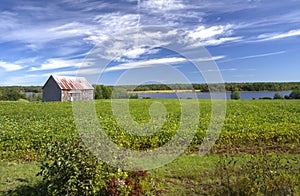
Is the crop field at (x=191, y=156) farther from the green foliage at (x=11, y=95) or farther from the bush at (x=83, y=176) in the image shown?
the green foliage at (x=11, y=95)

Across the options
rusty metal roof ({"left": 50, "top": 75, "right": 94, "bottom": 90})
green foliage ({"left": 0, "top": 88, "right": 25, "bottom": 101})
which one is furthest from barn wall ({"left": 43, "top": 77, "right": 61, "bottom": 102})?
green foliage ({"left": 0, "top": 88, "right": 25, "bottom": 101})

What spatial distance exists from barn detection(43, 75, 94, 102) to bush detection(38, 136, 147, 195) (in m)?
47.7

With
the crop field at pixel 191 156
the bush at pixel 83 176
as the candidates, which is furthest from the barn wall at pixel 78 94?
the bush at pixel 83 176

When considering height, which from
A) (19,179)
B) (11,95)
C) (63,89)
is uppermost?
(63,89)

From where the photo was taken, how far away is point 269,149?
34.2 feet

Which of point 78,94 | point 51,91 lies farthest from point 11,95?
point 78,94

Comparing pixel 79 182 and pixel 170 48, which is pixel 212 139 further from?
pixel 79 182

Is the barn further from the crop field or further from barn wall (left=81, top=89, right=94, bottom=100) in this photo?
the crop field

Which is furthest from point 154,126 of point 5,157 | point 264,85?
point 264,85

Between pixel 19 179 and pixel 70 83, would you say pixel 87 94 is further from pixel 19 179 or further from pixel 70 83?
pixel 19 179

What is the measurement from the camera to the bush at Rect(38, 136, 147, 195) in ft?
15.9

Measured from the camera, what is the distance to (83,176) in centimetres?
492

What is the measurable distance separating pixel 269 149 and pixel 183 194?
5809 mm

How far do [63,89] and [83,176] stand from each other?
159ft
